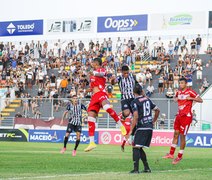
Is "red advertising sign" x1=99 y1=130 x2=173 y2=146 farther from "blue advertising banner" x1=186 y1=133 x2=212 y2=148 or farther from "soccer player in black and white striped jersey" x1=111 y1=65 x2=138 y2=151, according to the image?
"soccer player in black and white striped jersey" x1=111 y1=65 x2=138 y2=151

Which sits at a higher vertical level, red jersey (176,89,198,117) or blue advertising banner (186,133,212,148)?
red jersey (176,89,198,117)

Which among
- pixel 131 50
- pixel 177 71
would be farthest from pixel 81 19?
pixel 177 71

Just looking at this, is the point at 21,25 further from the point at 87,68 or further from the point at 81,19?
the point at 87,68

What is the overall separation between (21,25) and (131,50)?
18220 millimetres

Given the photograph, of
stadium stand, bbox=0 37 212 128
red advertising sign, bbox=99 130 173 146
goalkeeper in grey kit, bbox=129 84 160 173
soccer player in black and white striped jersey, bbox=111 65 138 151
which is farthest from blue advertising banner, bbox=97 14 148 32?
goalkeeper in grey kit, bbox=129 84 160 173

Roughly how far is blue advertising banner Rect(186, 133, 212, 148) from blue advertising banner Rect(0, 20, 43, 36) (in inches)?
1315

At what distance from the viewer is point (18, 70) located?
54.5 m

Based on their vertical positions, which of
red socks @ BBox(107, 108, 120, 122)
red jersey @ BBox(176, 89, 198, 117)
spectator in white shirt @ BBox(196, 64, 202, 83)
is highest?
spectator in white shirt @ BBox(196, 64, 202, 83)

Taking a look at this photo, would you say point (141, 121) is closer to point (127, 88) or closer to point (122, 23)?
point (127, 88)

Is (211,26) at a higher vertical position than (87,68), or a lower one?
higher

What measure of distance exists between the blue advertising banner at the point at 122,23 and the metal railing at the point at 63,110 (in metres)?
22.0

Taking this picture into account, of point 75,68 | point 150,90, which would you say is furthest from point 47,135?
point 75,68

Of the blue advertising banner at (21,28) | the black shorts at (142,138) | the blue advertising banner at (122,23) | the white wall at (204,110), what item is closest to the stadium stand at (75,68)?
the blue advertising banner at (122,23)

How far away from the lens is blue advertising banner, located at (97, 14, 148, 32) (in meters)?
60.8
